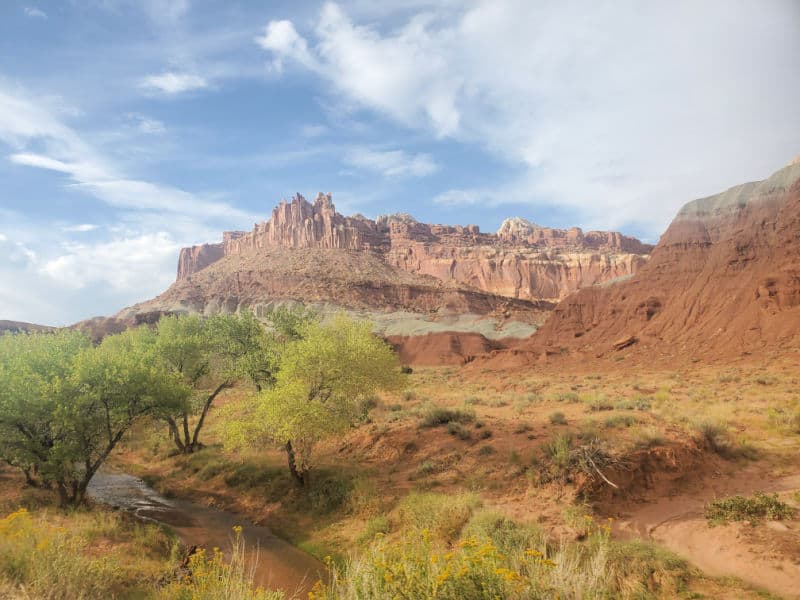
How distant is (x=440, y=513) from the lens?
12.7 m

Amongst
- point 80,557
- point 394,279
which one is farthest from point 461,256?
point 80,557

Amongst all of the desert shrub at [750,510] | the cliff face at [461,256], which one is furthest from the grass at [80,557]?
the cliff face at [461,256]

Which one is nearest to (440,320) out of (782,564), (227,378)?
(227,378)

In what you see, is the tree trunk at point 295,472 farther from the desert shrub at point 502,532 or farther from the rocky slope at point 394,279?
the rocky slope at point 394,279

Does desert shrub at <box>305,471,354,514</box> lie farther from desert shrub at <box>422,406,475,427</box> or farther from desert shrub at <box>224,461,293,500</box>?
desert shrub at <box>422,406,475,427</box>

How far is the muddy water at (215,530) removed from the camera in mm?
12516

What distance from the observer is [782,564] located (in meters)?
8.52

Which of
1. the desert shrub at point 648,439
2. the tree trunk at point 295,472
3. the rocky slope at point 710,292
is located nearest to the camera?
the desert shrub at point 648,439

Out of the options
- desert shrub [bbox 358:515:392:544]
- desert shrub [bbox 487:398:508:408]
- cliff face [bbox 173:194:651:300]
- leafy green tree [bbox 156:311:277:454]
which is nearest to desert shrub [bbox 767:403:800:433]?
desert shrub [bbox 487:398:508:408]

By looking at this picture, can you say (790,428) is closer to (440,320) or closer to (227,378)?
(227,378)

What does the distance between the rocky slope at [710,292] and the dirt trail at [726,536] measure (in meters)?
38.9

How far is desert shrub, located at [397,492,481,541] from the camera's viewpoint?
1221 cm

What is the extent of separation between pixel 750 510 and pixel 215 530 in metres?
16.7

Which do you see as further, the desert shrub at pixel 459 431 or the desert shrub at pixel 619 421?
the desert shrub at pixel 459 431
